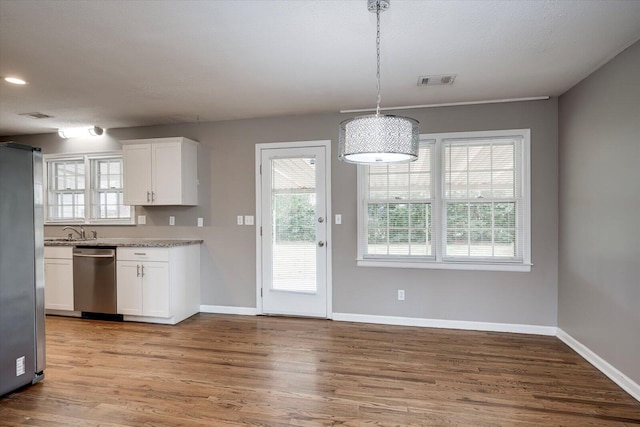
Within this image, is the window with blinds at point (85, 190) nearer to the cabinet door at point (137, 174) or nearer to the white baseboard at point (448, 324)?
the cabinet door at point (137, 174)

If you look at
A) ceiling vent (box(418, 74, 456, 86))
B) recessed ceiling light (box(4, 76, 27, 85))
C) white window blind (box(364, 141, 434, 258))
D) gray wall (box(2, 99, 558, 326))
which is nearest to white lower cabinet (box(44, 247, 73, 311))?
gray wall (box(2, 99, 558, 326))

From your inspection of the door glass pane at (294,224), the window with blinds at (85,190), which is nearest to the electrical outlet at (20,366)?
the door glass pane at (294,224)

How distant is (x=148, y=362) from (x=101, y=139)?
335 cm

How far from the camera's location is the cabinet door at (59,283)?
4.33 metres

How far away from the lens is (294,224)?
4.32 metres

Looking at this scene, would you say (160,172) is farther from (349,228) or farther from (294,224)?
(349,228)

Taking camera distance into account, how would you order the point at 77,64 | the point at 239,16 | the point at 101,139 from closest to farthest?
the point at 239,16
the point at 77,64
the point at 101,139

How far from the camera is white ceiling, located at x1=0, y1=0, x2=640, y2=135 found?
6.87ft

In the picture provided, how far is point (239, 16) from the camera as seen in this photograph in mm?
2148

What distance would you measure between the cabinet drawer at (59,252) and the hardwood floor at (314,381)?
2.93ft

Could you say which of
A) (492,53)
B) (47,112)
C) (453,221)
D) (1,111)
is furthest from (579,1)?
(1,111)

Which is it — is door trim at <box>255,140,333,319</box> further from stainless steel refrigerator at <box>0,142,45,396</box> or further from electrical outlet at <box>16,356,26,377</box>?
electrical outlet at <box>16,356,26,377</box>

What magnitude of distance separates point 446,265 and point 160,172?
3.50m

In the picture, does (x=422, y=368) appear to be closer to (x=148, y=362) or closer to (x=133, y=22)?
(x=148, y=362)
